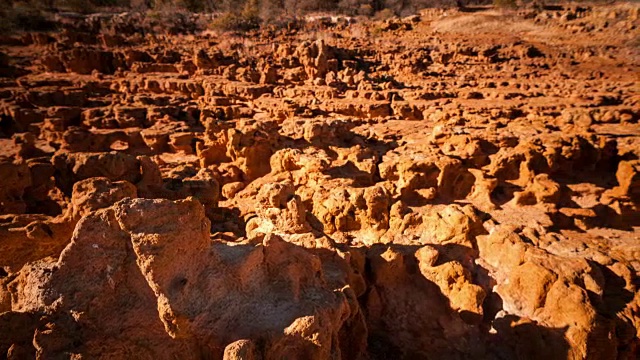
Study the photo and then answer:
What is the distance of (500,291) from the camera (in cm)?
465

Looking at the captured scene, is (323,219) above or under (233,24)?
under

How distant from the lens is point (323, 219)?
613 cm

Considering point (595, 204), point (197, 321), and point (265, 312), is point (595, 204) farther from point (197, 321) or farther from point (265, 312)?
point (197, 321)

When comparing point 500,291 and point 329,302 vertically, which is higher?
point 329,302

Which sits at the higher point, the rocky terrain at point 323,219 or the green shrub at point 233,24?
the green shrub at point 233,24

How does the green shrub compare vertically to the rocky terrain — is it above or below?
above

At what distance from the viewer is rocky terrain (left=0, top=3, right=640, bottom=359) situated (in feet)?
9.01

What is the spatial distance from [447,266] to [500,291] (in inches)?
31.8

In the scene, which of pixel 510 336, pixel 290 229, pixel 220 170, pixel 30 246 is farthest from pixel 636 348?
pixel 220 170

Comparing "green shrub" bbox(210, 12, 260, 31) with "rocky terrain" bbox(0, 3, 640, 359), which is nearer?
"rocky terrain" bbox(0, 3, 640, 359)

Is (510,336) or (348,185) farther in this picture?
(348,185)

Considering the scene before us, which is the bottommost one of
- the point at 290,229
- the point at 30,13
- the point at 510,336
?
the point at 510,336

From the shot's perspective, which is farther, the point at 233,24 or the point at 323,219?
the point at 233,24

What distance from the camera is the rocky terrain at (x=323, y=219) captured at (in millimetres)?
2746
